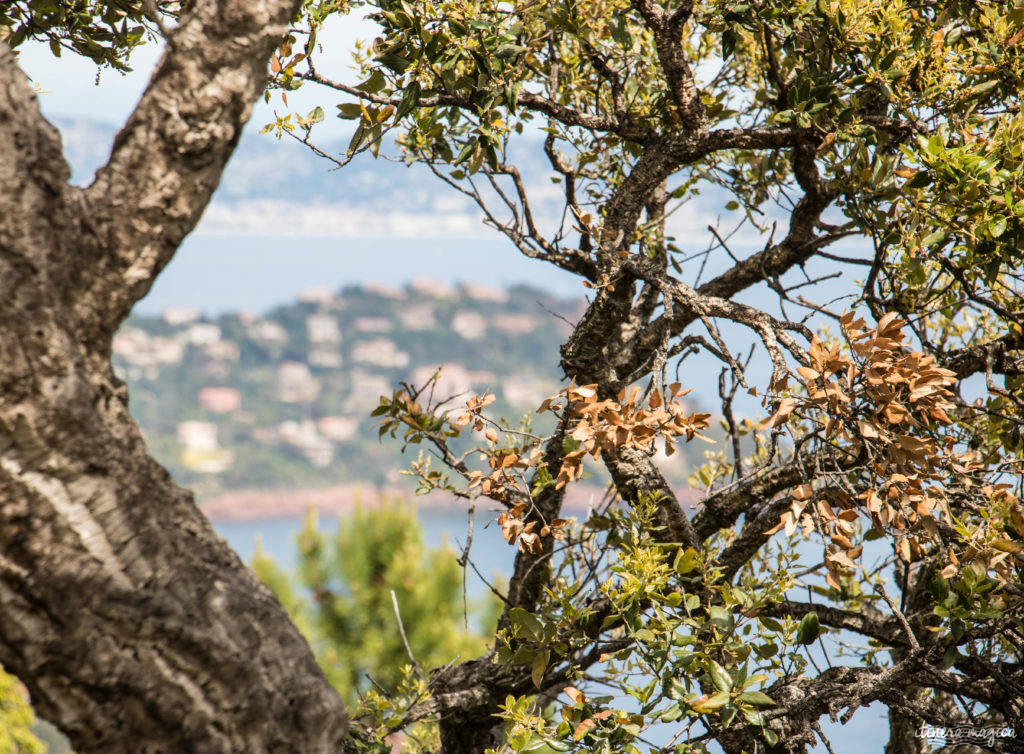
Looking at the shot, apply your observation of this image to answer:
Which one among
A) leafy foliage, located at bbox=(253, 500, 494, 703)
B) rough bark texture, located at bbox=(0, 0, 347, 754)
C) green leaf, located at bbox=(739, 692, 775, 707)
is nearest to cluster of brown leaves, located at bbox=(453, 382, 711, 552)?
green leaf, located at bbox=(739, 692, 775, 707)

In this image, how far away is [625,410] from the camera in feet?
4.76

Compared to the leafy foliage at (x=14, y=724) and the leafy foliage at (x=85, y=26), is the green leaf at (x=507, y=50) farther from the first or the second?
the leafy foliage at (x=14, y=724)

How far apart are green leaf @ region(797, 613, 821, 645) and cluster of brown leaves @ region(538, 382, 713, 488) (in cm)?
47

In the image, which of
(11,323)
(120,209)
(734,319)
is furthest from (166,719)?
(734,319)

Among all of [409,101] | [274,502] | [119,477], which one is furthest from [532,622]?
[274,502]

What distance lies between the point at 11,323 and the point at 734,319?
1.33 metres

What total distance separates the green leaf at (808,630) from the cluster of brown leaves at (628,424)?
0.47 metres

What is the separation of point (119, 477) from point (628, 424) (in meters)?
0.82

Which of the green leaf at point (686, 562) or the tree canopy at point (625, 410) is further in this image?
the green leaf at point (686, 562)

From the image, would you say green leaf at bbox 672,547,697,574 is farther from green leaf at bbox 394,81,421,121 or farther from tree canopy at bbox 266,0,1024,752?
green leaf at bbox 394,81,421,121

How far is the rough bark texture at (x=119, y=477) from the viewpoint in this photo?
967mm

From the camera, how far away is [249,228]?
62.1 meters

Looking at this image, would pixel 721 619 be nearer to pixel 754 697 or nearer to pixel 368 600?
pixel 754 697

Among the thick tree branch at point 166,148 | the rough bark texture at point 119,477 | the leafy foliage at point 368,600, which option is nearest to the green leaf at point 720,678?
the rough bark texture at point 119,477
